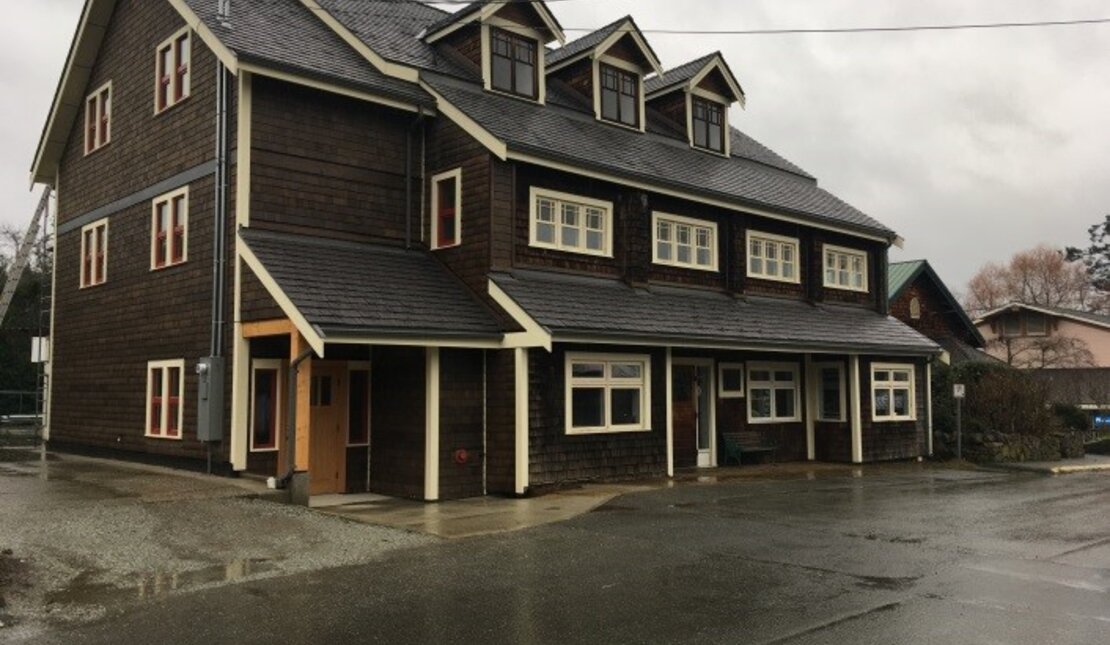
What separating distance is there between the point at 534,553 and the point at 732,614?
306 centimetres

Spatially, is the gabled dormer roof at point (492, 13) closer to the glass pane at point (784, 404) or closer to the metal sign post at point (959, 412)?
the glass pane at point (784, 404)

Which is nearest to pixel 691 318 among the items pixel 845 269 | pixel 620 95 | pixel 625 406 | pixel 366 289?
pixel 625 406

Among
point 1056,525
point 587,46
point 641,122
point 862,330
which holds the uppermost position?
point 587,46

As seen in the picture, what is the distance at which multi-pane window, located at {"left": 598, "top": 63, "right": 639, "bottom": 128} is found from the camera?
2072 centimetres

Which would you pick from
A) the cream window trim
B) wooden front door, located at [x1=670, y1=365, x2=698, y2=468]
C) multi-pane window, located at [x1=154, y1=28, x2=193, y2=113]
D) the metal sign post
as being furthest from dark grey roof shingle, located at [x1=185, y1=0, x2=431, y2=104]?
the metal sign post

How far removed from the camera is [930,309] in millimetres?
32312

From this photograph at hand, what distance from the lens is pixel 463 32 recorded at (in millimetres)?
18859

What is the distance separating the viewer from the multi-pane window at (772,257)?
21.3m

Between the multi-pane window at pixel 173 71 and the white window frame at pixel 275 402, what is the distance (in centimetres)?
557

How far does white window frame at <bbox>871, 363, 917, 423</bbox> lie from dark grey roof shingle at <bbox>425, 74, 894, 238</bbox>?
3.74 meters

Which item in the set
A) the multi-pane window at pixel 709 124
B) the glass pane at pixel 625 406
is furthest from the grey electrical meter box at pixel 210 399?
the multi-pane window at pixel 709 124

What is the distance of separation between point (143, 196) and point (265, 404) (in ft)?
19.8

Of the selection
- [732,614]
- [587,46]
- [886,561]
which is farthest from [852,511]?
[587,46]

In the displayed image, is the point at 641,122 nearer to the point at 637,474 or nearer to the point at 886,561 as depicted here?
the point at 637,474
